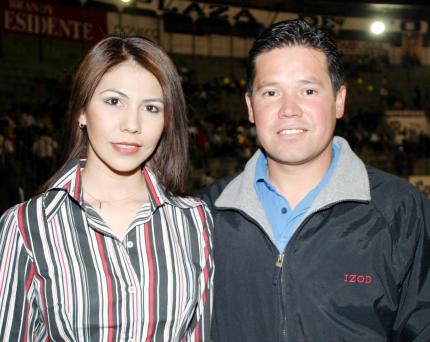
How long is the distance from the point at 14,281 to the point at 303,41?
136 centimetres

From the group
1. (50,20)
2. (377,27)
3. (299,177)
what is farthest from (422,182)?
(299,177)

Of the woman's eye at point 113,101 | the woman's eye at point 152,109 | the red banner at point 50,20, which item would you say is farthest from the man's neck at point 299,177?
the red banner at point 50,20

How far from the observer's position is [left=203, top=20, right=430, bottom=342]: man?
1923mm

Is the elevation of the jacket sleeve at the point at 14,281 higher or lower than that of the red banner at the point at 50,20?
lower

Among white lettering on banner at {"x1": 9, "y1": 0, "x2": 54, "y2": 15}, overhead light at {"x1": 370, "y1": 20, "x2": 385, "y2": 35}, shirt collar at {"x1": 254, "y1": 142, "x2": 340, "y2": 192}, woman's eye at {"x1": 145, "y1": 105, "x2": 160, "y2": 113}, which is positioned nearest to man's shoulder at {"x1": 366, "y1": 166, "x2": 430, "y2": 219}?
shirt collar at {"x1": 254, "y1": 142, "x2": 340, "y2": 192}

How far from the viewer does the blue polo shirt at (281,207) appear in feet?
6.68

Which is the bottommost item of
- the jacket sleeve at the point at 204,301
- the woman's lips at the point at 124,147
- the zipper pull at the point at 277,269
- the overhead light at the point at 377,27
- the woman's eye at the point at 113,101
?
the jacket sleeve at the point at 204,301

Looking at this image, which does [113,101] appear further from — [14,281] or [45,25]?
[45,25]

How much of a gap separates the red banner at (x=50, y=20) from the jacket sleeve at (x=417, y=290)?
15083mm

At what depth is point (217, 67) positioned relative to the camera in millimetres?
20719

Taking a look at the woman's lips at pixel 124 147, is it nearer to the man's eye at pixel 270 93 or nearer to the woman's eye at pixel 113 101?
the woman's eye at pixel 113 101

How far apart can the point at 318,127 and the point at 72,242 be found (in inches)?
38.5

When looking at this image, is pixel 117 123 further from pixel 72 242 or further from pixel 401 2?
pixel 401 2

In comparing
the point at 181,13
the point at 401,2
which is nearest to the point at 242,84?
the point at 181,13
